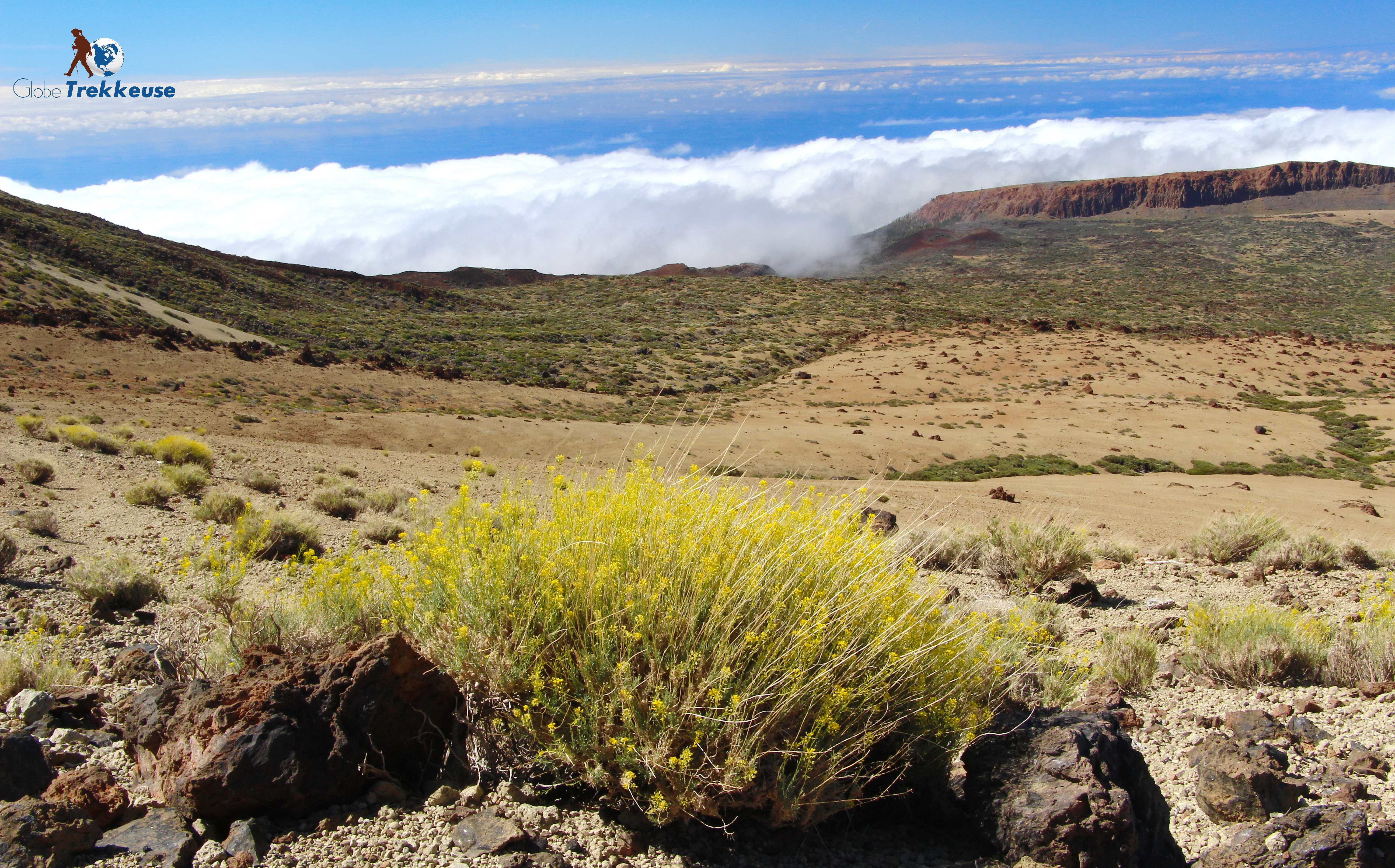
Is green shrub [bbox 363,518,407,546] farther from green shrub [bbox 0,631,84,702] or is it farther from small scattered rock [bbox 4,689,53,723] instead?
small scattered rock [bbox 4,689,53,723]

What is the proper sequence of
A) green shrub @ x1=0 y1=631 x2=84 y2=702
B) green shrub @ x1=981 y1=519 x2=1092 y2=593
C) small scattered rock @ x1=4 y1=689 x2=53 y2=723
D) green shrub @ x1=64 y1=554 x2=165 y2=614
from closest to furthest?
small scattered rock @ x1=4 y1=689 x2=53 y2=723 → green shrub @ x1=0 y1=631 x2=84 y2=702 → green shrub @ x1=64 y1=554 x2=165 y2=614 → green shrub @ x1=981 y1=519 x2=1092 y2=593

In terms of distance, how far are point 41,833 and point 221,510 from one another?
6060 millimetres

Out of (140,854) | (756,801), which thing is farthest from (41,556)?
(756,801)

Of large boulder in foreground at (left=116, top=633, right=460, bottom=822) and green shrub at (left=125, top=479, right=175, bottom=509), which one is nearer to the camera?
large boulder in foreground at (left=116, top=633, right=460, bottom=822)

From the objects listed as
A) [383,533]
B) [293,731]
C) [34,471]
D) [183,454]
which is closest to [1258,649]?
[293,731]

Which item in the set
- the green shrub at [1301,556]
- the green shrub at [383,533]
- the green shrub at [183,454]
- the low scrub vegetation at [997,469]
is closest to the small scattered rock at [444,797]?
the green shrub at [383,533]

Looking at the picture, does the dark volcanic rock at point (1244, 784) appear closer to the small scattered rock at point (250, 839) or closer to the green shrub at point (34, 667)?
the small scattered rock at point (250, 839)

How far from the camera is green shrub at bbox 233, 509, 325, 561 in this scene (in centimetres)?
662

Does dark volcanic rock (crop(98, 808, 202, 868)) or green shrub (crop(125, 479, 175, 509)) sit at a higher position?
dark volcanic rock (crop(98, 808, 202, 868))

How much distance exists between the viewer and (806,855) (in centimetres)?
296

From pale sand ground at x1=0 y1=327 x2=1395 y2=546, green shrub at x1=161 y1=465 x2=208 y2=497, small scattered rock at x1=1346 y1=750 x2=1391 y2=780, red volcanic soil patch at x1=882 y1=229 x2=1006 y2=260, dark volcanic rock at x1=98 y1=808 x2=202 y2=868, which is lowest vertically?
pale sand ground at x1=0 y1=327 x2=1395 y2=546

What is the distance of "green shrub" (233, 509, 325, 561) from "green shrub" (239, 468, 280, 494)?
252 centimetres

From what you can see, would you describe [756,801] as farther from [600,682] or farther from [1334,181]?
[1334,181]

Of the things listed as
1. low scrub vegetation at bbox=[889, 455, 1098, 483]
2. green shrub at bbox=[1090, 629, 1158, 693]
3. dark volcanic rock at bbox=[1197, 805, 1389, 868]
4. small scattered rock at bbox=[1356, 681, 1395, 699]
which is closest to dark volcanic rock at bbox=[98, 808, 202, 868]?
dark volcanic rock at bbox=[1197, 805, 1389, 868]
